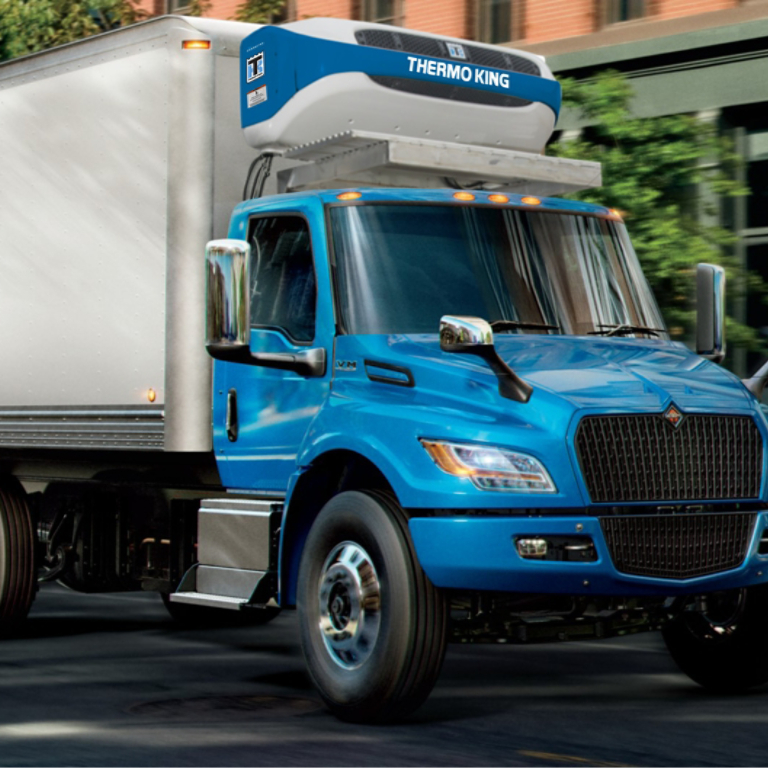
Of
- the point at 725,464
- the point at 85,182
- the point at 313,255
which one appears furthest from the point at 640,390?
the point at 85,182

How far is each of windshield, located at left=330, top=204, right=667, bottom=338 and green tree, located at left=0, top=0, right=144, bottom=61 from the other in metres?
10.6

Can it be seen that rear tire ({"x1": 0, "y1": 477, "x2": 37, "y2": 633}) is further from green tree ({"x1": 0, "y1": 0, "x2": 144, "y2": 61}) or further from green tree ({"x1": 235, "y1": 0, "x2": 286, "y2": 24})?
green tree ({"x1": 235, "y1": 0, "x2": 286, "y2": 24})

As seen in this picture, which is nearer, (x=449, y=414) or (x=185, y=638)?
(x=449, y=414)

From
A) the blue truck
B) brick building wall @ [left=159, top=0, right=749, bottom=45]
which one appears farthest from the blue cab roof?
brick building wall @ [left=159, top=0, right=749, bottom=45]

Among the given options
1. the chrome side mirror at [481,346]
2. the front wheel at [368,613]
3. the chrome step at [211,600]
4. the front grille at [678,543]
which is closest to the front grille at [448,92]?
the chrome side mirror at [481,346]

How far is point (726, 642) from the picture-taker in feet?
29.4

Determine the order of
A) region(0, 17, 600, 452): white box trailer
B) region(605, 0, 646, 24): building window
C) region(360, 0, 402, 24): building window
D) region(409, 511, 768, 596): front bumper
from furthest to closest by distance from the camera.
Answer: region(360, 0, 402, 24): building window < region(605, 0, 646, 24): building window < region(0, 17, 600, 452): white box trailer < region(409, 511, 768, 596): front bumper

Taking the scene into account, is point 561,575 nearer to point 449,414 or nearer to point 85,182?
point 449,414

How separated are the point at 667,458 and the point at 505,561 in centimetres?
91

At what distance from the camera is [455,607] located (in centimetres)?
807

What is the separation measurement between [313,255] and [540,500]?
1995mm

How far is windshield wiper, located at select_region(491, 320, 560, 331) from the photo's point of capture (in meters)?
8.65

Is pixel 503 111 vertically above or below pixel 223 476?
above

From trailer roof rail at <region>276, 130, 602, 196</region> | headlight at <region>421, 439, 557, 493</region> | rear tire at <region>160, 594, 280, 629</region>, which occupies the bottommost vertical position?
rear tire at <region>160, 594, 280, 629</region>
